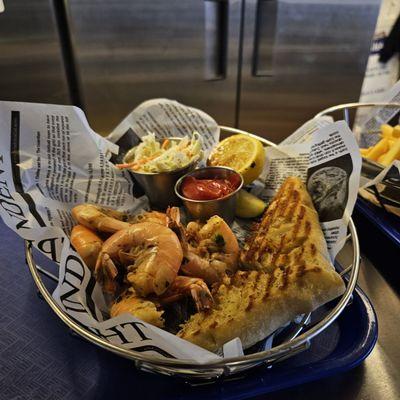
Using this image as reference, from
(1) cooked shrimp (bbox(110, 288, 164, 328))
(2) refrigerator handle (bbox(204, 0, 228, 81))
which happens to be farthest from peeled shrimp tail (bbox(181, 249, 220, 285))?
(2) refrigerator handle (bbox(204, 0, 228, 81))

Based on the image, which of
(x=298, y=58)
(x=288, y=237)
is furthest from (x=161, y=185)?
(x=298, y=58)

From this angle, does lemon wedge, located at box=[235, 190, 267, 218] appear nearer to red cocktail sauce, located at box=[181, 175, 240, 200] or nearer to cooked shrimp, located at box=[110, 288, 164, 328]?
red cocktail sauce, located at box=[181, 175, 240, 200]

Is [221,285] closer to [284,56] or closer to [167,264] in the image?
[167,264]

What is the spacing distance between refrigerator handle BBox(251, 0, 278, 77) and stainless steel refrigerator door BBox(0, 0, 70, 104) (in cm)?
121

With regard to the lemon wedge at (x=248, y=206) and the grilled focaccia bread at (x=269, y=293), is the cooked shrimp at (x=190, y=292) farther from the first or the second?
the lemon wedge at (x=248, y=206)

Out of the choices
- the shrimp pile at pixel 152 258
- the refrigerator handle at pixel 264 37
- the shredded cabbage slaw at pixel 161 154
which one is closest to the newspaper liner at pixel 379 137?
the shrimp pile at pixel 152 258

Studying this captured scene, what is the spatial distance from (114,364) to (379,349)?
0.48 meters

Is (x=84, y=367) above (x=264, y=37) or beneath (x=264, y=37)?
beneath

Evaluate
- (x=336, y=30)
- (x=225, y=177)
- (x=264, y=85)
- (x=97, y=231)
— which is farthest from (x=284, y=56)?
(x=97, y=231)

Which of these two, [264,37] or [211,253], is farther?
[264,37]

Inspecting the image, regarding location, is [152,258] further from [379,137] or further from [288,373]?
[379,137]

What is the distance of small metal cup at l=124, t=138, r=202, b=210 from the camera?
1020 millimetres

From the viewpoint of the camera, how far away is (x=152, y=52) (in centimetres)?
218

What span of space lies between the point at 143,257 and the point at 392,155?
731 millimetres
